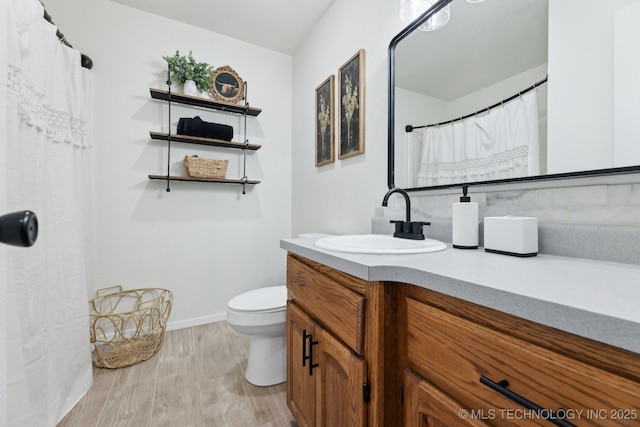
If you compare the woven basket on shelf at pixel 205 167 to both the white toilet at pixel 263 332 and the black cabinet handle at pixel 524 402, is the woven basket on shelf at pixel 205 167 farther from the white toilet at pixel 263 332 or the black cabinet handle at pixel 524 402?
the black cabinet handle at pixel 524 402

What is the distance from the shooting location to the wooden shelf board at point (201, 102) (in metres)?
2.00

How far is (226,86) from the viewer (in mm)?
2207

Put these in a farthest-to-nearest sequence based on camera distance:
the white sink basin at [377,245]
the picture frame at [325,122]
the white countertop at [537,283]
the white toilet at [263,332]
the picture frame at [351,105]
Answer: the picture frame at [325,122] < the picture frame at [351,105] < the white toilet at [263,332] < the white sink basin at [377,245] < the white countertop at [537,283]

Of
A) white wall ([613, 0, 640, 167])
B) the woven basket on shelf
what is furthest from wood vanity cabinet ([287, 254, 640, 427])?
the woven basket on shelf

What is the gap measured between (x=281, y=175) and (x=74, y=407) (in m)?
2.02

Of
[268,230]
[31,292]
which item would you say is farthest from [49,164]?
[268,230]

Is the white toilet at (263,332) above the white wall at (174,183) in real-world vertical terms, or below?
below

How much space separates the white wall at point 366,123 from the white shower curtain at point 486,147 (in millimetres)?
305

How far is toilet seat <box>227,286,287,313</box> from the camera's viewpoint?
4.77 feet

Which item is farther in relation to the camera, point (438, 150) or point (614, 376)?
point (438, 150)

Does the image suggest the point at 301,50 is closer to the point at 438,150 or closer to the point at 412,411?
the point at 438,150

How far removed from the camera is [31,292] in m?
1.09

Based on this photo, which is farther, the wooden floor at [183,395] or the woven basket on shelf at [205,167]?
the woven basket on shelf at [205,167]

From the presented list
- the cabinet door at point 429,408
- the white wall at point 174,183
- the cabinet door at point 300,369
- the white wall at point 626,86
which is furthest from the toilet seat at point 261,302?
the white wall at point 626,86
